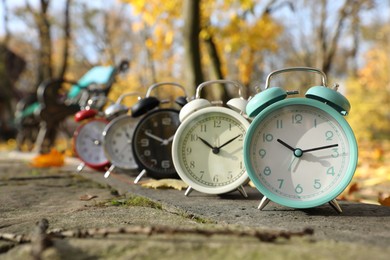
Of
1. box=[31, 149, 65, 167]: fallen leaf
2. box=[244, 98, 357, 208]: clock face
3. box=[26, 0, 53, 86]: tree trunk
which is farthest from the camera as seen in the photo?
box=[26, 0, 53, 86]: tree trunk

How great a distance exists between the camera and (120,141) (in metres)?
3.62

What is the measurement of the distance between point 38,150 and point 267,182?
5880mm

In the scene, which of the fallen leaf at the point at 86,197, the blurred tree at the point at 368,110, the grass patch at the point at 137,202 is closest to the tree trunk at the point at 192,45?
the fallen leaf at the point at 86,197

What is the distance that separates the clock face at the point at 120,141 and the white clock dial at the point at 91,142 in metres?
0.46

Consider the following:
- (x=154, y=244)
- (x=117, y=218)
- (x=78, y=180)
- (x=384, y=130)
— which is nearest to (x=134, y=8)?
(x=78, y=180)

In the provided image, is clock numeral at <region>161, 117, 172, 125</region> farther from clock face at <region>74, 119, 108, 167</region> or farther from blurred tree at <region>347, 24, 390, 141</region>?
blurred tree at <region>347, 24, 390, 141</region>

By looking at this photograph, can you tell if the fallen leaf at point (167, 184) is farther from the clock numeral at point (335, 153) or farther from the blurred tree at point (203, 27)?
the blurred tree at point (203, 27)

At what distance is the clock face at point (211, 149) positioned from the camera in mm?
2314

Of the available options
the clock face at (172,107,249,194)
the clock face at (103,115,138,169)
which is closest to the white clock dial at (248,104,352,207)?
the clock face at (172,107,249,194)

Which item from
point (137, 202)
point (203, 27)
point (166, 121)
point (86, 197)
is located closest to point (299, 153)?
point (137, 202)

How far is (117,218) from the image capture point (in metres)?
1.80

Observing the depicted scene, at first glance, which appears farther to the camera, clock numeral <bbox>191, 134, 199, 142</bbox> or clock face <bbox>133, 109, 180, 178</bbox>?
clock face <bbox>133, 109, 180, 178</bbox>

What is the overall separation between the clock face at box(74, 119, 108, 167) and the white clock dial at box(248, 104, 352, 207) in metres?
2.36

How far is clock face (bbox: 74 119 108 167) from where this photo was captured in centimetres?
406
